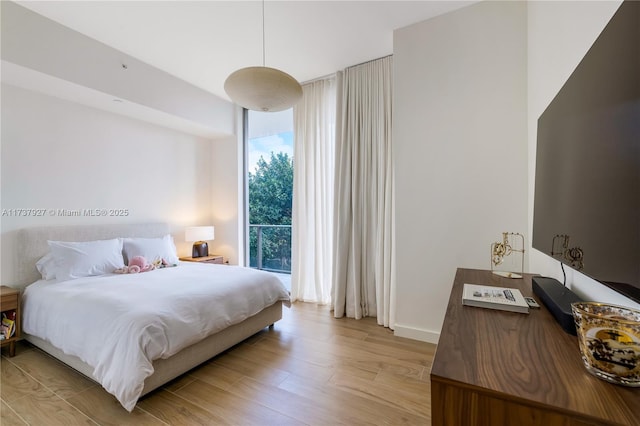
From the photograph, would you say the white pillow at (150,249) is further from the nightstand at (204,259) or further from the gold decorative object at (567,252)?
the gold decorative object at (567,252)

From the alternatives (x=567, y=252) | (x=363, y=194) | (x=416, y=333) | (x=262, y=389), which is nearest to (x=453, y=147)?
(x=363, y=194)

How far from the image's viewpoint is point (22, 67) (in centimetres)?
237

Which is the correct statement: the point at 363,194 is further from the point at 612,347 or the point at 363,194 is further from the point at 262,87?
the point at 612,347

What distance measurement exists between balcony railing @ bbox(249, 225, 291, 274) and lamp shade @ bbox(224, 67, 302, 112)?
252cm

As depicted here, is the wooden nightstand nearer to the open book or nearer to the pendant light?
the pendant light

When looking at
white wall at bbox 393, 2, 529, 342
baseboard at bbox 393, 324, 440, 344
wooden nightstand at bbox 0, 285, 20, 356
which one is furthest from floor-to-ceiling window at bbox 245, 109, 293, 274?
wooden nightstand at bbox 0, 285, 20, 356

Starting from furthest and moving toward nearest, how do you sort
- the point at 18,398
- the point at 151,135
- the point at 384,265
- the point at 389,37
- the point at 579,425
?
the point at 151,135
the point at 384,265
the point at 389,37
the point at 18,398
the point at 579,425

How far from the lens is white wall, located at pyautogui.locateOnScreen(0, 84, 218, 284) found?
2.63 metres

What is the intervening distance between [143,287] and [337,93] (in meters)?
2.91

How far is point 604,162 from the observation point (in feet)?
2.47

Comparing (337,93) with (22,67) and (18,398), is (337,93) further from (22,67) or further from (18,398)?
(18,398)

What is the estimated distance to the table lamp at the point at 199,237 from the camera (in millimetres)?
4020

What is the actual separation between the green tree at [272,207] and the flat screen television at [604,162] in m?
3.65

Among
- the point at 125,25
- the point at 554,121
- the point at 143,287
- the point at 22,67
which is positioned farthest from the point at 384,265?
the point at 22,67
